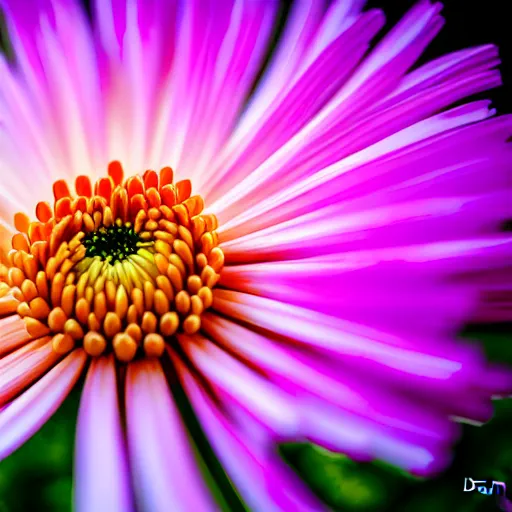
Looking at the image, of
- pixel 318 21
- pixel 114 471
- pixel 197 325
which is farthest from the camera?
pixel 318 21

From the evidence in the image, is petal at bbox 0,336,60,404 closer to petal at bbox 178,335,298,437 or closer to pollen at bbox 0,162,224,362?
pollen at bbox 0,162,224,362

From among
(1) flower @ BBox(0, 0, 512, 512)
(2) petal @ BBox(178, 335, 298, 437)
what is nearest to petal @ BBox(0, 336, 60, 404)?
(1) flower @ BBox(0, 0, 512, 512)

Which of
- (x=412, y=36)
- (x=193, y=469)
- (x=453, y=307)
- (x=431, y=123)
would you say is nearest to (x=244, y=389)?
(x=193, y=469)

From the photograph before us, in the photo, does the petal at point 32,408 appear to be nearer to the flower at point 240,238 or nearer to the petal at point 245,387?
the flower at point 240,238

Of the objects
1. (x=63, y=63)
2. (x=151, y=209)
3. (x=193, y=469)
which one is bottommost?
(x=193, y=469)

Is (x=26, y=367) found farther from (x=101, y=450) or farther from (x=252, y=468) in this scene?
(x=252, y=468)

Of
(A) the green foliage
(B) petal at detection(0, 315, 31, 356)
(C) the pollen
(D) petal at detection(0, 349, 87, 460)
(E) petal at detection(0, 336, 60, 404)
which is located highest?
(C) the pollen

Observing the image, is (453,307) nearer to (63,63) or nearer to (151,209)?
(151,209)

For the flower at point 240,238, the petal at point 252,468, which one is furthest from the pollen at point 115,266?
the petal at point 252,468
